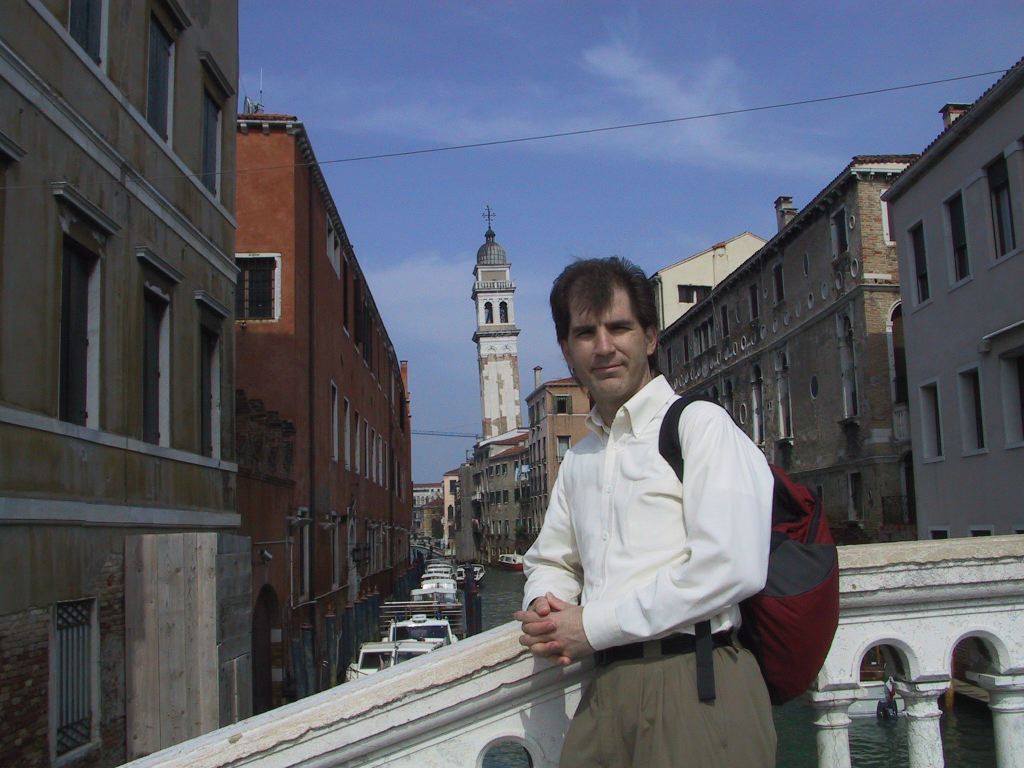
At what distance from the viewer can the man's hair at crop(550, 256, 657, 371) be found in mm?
2500

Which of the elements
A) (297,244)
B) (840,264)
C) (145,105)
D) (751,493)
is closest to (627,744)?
(751,493)

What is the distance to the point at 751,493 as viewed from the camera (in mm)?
2133

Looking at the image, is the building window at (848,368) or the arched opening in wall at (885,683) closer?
the arched opening in wall at (885,683)

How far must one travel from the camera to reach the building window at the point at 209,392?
38.4ft

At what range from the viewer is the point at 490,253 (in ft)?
357

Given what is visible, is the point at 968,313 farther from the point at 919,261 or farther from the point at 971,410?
the point at 919,261

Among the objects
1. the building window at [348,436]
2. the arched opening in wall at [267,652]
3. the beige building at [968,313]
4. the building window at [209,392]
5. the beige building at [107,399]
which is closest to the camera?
the beige building at [107,399]

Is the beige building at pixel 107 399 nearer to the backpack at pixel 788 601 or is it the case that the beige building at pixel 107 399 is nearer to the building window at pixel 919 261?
the backpack at pixel 788 601

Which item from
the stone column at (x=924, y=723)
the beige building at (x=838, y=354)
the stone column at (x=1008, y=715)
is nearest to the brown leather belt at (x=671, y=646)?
the stone column at (x=924, y=723)

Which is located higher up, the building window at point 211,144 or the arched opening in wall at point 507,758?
the building window at point 211,144

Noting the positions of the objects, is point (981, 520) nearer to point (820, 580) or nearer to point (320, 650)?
point (320, 650)

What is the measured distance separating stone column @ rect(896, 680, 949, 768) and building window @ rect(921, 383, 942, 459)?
16522 millimetres

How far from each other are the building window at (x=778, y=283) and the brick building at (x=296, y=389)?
12.4 meters

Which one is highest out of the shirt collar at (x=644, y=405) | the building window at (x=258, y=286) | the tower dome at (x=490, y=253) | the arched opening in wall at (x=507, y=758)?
the tower dome at (x=490, y=253)
